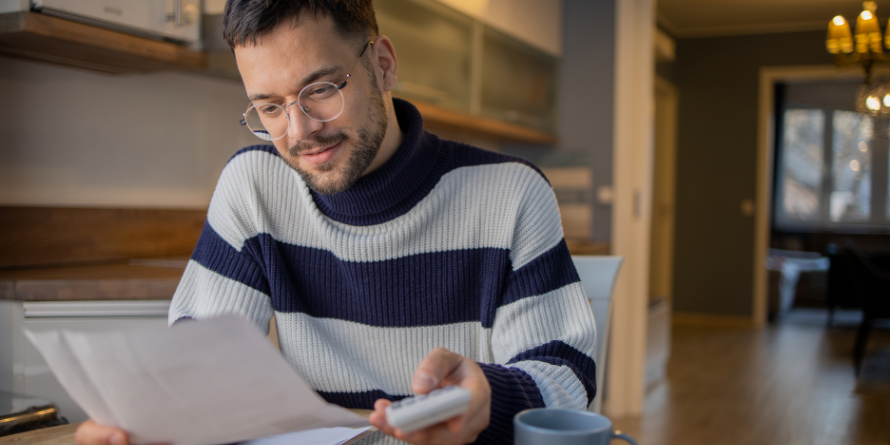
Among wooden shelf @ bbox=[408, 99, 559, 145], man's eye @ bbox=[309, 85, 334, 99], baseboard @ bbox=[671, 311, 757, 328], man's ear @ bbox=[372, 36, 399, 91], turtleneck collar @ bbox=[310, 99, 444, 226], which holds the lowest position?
baseboard @ bbox=[671, 311, 757, 328]

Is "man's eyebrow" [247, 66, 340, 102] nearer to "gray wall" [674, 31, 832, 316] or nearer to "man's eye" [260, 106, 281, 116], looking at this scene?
"man's eye" [260, 106, 281, 116]

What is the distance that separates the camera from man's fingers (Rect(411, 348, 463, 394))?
22.4 inches

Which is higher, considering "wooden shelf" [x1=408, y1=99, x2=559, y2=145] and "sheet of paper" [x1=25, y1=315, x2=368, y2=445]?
"wooden shelf" [x1=408, y1=99, x2=559, y2=145]

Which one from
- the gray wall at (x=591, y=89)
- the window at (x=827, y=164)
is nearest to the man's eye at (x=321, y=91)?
the gray wall at (x=591, y=89)

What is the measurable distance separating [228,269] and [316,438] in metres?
0.34

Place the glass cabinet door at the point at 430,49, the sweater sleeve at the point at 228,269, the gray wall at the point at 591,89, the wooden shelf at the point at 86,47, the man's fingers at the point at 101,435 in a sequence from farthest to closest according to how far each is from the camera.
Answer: the gray wall at the point at 591,89
the glass cabinet door at the point at 430,49
the wooden shelf at the point at 86,47
the sweater sleeve at the point at 228,269
the man's fingers at the point at 101,435

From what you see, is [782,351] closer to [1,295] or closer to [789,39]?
[789,39]

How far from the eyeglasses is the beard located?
0.08 ft

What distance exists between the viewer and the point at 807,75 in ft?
20.9

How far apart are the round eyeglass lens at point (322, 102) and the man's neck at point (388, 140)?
0.13 meters

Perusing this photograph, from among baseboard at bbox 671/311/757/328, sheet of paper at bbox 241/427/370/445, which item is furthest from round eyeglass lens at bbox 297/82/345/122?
baseboard at bbox 671/311/757/328

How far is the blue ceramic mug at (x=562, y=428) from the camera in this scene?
521 mm

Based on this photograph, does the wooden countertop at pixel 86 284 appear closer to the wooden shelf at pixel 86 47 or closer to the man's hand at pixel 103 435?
the wooden shelf at pixel 86 47

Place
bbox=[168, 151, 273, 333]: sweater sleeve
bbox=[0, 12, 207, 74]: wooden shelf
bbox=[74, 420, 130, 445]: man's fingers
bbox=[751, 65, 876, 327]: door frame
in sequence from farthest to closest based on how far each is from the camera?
bbox=[751, 65, 876, 327]: door frame → bbox=[0, 12, 207, 74]: wooden shelf → bbox=[168, 151, 273, 333]: sweater sleeve → bbox=[74, 420, 130, 445]: man's fingers
